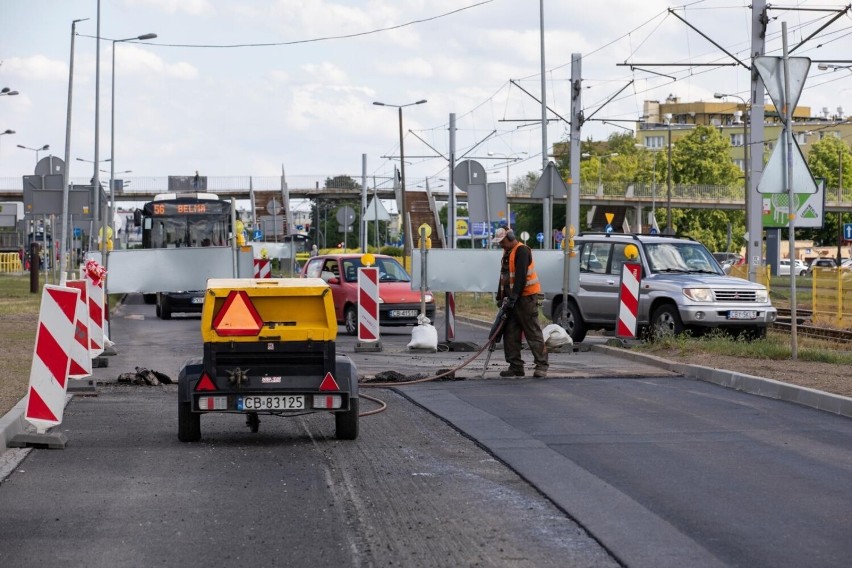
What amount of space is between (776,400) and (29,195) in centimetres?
1901

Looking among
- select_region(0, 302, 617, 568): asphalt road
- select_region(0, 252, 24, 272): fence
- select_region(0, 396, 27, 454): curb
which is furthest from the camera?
select_region(0, 252, 24, 272): fence

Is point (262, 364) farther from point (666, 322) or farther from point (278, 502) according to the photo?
point (666, 322)

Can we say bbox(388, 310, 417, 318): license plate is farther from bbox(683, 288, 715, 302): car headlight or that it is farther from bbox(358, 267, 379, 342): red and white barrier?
bbox(683, 288, 715, 302): car headlight

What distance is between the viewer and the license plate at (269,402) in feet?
34.4

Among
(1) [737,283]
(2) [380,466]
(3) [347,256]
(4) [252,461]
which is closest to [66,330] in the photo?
(4) [252,461]

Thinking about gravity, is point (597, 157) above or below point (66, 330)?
above

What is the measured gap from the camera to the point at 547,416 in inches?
483

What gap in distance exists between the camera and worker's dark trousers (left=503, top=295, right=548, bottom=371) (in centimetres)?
1648

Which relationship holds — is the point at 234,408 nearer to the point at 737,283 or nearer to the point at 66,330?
the point at 66,330

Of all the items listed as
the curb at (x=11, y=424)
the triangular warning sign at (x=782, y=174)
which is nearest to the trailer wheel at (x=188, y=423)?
the curb at (x=11, y=424)

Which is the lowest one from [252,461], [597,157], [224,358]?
[252,461]

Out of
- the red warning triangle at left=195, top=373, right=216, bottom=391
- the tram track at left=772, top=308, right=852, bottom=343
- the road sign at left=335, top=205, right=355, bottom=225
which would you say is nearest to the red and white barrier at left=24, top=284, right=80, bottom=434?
the red warning triangle at left=195, top=373, right=216, bottom=391

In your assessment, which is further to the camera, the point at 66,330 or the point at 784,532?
the point at 66,330

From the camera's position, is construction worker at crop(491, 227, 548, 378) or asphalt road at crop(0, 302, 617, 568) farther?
construction worker at crop(491, 227, 548, 378)
